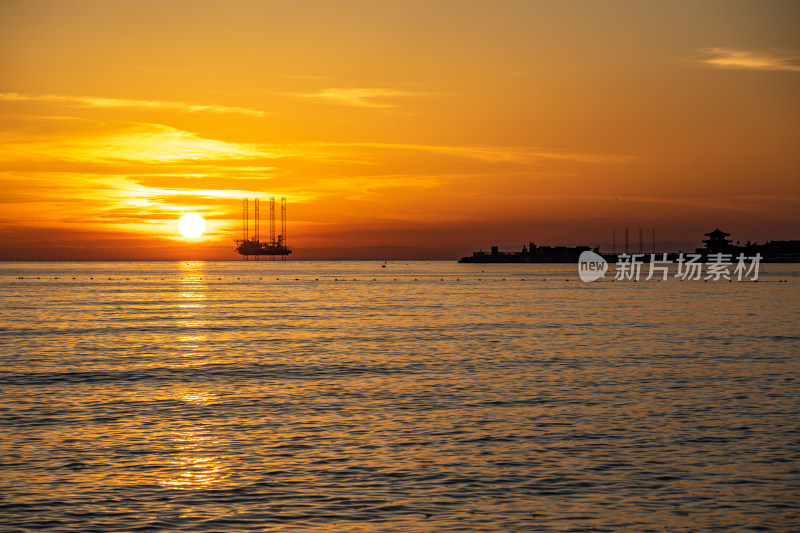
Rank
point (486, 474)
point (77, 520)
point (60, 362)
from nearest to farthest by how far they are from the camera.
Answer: point (77, 520), point (486, 474), point (60, 362)

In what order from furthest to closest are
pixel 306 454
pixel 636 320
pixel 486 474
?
pixel 636 320, pixel 306 454, pixel 486 474

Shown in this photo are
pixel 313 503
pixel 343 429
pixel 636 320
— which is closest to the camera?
pixel 313 503

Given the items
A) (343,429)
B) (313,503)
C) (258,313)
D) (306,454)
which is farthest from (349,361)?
(258,313)

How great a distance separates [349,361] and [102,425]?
16734mm

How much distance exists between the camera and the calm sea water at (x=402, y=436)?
15477 mm

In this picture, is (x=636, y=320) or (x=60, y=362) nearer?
(x=60, y=362)

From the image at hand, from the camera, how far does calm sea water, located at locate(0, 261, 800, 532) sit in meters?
15.5

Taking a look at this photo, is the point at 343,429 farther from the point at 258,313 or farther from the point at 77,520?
the point at 258,313

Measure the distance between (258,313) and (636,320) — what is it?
34.0 metres

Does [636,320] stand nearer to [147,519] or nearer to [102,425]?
[102,425]

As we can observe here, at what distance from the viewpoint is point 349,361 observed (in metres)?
39.2

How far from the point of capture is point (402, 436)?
21875 millimetres

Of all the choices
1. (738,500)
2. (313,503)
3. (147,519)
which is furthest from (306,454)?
(738,500)

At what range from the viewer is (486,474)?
18078 mm
